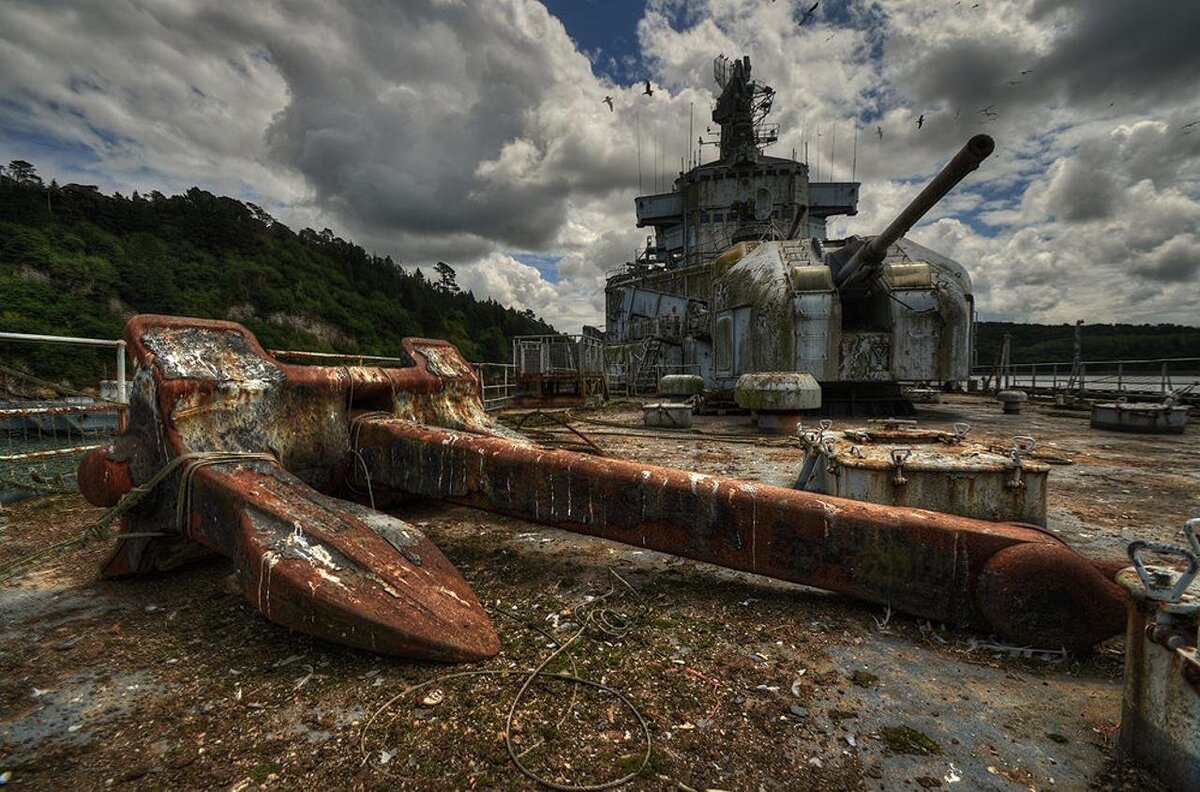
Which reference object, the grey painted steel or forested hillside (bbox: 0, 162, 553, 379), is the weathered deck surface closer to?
the grey painted steel

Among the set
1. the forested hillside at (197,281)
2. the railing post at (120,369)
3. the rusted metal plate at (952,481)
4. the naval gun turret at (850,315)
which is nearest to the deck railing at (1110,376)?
the naval gun turret at (850,315)

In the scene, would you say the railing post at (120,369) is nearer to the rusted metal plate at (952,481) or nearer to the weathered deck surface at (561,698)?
the weathered deck surface at (561,698)

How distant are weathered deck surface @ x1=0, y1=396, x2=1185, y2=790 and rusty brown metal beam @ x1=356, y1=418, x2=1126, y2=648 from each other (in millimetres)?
173

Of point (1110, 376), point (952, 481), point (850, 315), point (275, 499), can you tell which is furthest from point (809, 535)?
point (1110, 376)

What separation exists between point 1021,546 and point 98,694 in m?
3.24

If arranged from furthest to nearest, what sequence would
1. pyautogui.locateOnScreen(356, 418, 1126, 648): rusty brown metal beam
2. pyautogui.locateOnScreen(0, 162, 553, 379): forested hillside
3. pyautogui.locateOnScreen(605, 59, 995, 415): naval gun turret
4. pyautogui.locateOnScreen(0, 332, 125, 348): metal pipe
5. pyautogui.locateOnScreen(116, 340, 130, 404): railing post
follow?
pyautogui.locateOnScreen(0, 162, 553, 379): forested hillside
pyautogui.locateOnScreen(605, 59, 995, 415): naval gun turret
pyautogui.locateOnScreen(116, 340, 130, 404): railing post
pyautogui.locateOnScreen(0, 332, 125, 348): metal pipe
pyautogui.locateOnScreen(356, 418, 1126, 648): rusty brown metal beam

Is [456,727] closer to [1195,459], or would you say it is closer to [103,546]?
[103,546]

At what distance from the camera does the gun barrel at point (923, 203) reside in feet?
17.7

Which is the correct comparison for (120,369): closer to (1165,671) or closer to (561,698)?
(561,698)

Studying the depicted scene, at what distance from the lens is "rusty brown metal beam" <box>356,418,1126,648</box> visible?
6.14 feet

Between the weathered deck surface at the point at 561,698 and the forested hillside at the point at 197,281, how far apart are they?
1638 inches

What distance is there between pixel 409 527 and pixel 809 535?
177cm

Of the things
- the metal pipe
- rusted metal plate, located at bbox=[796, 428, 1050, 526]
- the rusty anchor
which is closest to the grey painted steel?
the rusty anchor

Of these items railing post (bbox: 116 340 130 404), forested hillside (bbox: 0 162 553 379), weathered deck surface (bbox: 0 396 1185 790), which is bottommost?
weathered deck surface (bbox: 0 396 1185 790)
